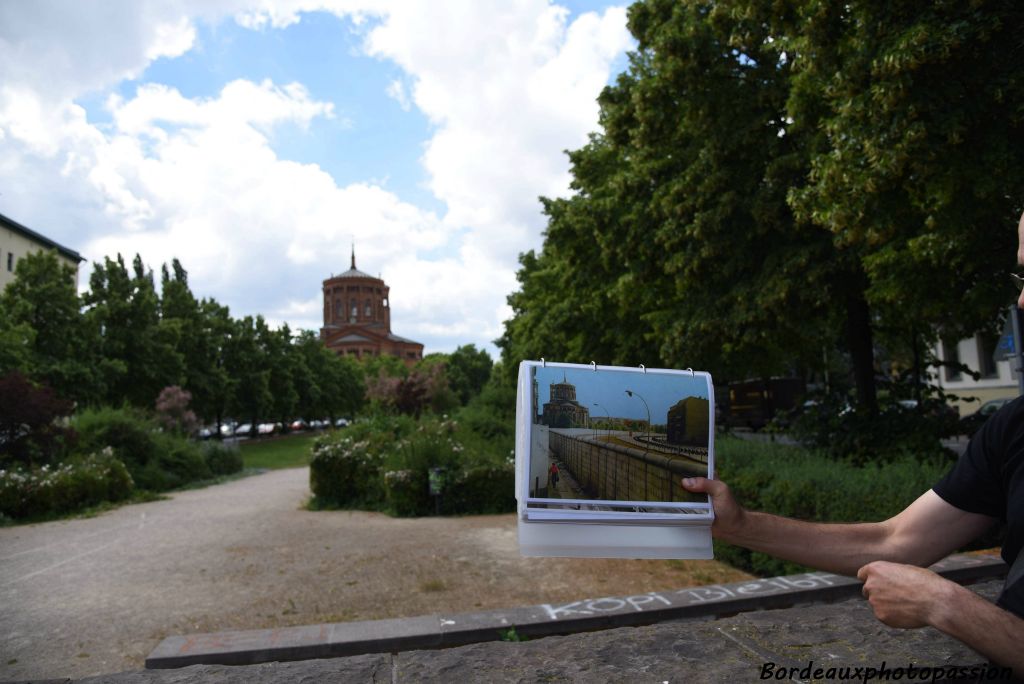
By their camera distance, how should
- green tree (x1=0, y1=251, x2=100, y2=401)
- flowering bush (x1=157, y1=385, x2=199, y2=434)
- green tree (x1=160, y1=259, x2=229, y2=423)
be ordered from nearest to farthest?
green tree (x1=0, y1=251, x2=100, y2=401) < flowering bush (x1=157, y1=385, x2=199, y2=434) < green tree (x1=160, y1=259, x2=229, y2=423)

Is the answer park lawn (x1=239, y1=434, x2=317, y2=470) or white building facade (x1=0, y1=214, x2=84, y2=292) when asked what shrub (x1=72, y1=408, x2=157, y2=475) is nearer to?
park lawn (x1=239, y1=434, x2=317, y2=470)

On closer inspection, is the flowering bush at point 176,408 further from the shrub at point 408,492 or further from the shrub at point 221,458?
the shrub at point 408,492

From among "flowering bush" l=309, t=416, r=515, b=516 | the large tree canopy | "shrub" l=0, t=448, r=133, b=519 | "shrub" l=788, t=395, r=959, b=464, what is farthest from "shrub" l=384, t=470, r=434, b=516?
"shrub" l=0, t=448, r=133, b=519

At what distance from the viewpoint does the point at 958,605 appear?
1.49 m

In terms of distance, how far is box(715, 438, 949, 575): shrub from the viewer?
646cm

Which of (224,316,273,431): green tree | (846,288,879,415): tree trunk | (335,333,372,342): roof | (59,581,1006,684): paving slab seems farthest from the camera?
(335,333,372,342): roof

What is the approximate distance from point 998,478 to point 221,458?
90.5 feet

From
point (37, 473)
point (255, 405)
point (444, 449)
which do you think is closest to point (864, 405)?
point (444, 449)

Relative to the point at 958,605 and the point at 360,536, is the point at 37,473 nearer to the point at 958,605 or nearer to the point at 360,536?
the point at 360,536

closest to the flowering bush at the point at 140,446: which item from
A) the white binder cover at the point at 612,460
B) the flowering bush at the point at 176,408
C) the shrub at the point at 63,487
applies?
the shrub at the point at 63,487

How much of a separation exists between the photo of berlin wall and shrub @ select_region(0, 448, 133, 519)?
15.4m

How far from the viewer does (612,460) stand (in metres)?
1.70

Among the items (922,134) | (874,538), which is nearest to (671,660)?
(874,538)

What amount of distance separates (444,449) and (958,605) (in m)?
12.5
